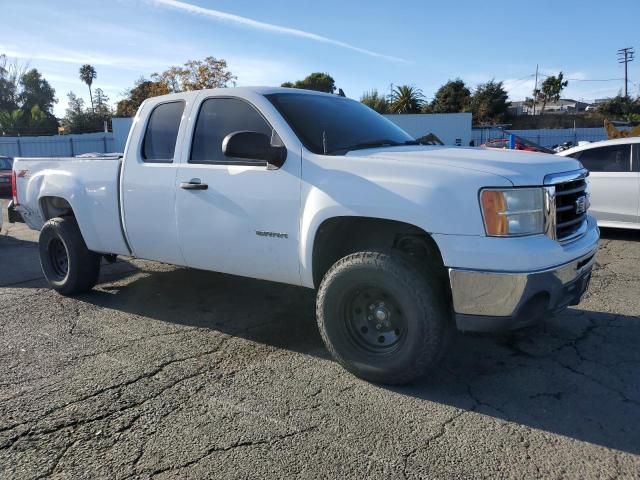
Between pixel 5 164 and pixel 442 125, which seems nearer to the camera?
pixel 5 164

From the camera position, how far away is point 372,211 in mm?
3512

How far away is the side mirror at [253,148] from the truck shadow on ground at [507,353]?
1.52 meters

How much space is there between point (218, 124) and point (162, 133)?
0.68 meters

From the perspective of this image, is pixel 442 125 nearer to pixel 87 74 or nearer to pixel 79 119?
pixel 79 119

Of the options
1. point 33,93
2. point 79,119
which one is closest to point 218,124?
point 79,119

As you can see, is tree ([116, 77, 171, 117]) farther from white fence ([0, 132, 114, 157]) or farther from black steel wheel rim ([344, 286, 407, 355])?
black steel wheel rim ([344, 286, 407, 355])

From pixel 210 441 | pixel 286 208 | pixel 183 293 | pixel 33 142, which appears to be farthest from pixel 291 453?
pixel 33 142

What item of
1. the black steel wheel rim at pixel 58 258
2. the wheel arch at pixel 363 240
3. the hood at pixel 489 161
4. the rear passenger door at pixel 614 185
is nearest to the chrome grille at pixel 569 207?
the hood at pixel 489 161

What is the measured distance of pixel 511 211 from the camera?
3209 millimetres

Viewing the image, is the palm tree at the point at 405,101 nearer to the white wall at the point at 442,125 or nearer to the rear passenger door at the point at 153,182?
the white wall at the point at 442,125

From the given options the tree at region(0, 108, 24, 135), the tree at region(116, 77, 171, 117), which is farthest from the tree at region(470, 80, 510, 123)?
the tree at region(0, 108, 24, 135)

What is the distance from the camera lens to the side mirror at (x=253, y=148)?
382 centimetres

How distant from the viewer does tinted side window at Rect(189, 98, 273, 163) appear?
4344 mm

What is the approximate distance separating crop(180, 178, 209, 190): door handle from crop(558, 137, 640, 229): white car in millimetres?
6708
